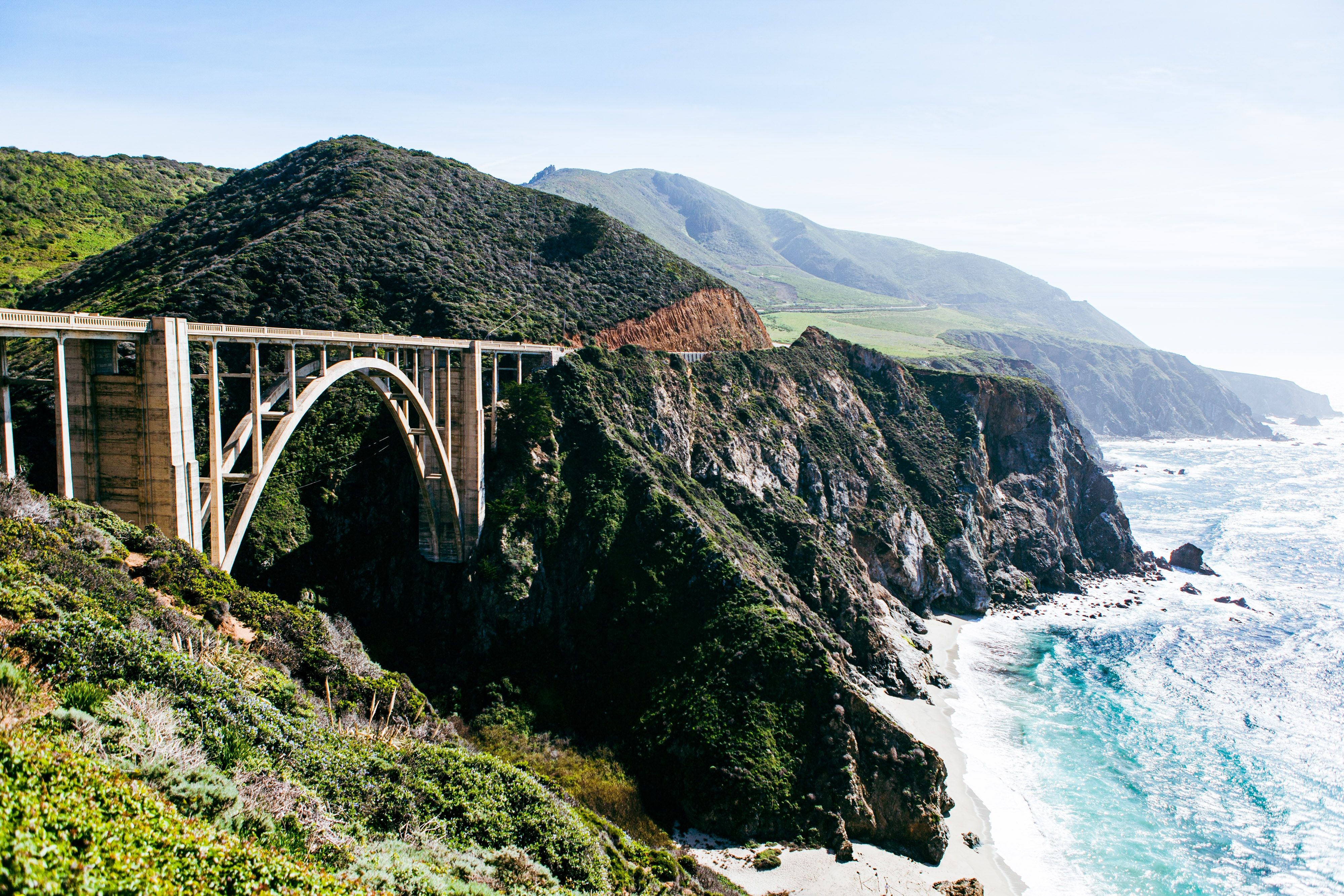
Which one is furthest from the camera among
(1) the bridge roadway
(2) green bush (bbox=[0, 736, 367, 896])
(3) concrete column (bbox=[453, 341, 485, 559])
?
(3) concrete column (bbox=[453, 341, 485, 559])

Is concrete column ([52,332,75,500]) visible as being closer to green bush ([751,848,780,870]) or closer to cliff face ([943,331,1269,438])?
green bush ([751,848,780,870])

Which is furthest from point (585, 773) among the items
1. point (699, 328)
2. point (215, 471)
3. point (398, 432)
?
point (699, 328)

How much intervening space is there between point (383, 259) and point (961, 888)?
157 ft

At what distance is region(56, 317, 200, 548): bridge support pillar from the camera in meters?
15.3

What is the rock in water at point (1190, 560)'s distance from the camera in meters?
67.9

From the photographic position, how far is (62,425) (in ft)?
44.7

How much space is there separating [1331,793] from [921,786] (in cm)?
2238

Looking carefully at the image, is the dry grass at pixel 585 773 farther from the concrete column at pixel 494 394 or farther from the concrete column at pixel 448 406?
the concrete column at pixel 494 394

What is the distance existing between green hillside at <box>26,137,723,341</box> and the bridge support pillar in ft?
79.8

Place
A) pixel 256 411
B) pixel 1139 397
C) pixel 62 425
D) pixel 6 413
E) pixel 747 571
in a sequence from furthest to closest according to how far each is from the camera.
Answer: pixel 1139 397 → pixel 747 571 → pixel 256 411 → pixel 62 425 → pixel 6 413

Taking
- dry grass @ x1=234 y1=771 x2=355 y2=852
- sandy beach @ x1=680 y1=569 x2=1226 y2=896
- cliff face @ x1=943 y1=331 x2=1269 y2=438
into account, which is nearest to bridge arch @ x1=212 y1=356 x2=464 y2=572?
dry grass @ x1=234 y1=771 x2=355 y2=852

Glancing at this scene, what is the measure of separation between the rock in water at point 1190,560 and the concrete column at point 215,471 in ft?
265

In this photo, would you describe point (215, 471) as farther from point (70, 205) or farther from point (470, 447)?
point (70, 205)

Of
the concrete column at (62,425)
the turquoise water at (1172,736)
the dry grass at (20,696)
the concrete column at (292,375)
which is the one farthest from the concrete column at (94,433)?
the turquoise water at (1172,736)
